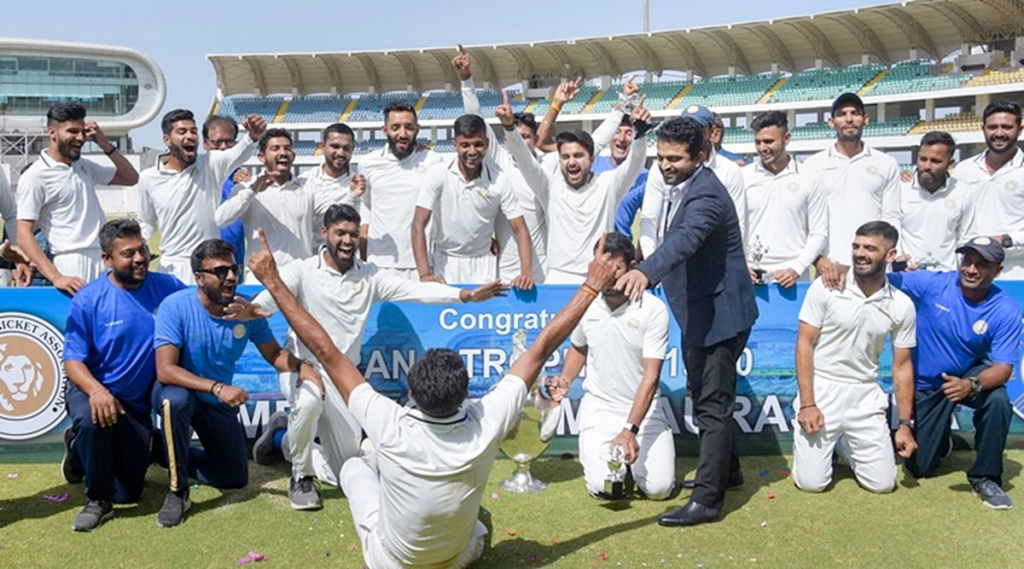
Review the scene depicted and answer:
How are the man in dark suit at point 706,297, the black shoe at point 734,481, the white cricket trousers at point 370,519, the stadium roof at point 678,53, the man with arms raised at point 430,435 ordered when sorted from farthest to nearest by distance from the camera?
the stadium roof at point 678,53, the black shoe at point 734,481, the man in dark suit at point 706,297, the white cricket trousers at point 370,519, the man with arms raised at point 430,435

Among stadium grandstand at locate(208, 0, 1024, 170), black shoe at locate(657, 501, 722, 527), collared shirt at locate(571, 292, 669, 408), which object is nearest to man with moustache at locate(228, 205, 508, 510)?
collared shirt at locate(571, 292, 669, 408)

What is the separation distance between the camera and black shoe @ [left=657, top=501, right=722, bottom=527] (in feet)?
14.7

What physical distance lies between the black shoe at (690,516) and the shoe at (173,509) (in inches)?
107

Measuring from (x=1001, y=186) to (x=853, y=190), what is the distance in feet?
4.13

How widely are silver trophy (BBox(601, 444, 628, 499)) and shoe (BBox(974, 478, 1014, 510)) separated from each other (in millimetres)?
2120

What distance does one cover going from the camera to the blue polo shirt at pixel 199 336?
4.77 meters

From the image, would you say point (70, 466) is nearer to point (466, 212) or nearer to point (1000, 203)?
point (466, 212)

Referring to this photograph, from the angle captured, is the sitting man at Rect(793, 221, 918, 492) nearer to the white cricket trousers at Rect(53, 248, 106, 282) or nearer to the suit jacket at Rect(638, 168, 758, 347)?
the suit jacket at Rect(638, 168, 758, 347)

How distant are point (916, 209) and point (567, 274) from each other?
2934 millimetres

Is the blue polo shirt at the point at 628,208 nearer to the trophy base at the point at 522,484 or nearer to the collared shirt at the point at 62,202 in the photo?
the trophy base at the point at 522,484

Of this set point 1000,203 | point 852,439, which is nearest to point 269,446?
point 852,439

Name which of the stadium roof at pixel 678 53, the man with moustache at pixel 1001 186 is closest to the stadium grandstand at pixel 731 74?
the stadium roof at pixel 678 53

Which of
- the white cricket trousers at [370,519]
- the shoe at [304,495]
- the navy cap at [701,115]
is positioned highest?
the navy cap at [701,115]

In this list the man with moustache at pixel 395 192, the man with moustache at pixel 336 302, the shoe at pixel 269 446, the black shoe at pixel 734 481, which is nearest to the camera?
the man with moustache at pixel 336 302
